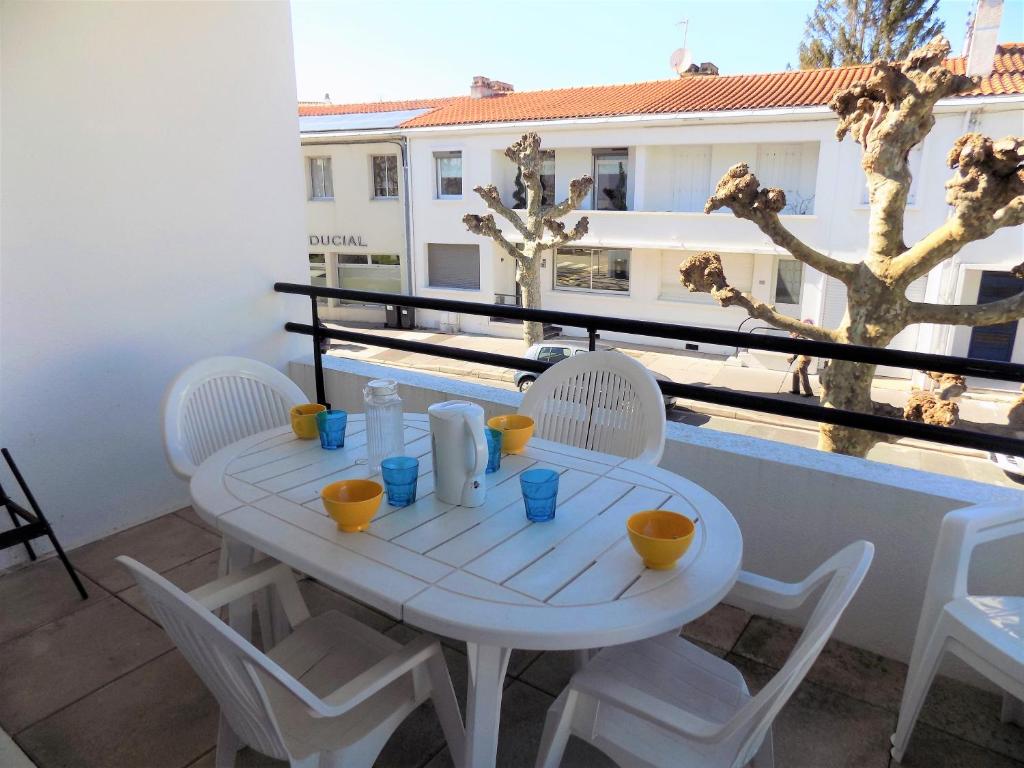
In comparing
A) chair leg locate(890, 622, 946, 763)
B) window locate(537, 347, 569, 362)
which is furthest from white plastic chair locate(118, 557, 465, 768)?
window locate(537, 347, 569, 362)

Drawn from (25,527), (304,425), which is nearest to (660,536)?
(304,425)

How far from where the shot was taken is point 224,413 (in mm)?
2139

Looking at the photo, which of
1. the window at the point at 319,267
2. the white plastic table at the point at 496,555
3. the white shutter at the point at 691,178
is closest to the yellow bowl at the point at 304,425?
the white plastic table at the point at 496,555

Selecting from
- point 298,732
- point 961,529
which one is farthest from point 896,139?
point 298,732

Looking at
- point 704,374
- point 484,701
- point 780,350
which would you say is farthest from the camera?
point 704,374

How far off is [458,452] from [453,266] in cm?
1564

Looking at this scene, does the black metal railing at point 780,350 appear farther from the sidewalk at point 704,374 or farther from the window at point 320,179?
the window at point 320,179

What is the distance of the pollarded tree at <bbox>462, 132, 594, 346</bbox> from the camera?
494 inches

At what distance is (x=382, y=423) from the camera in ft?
4.96

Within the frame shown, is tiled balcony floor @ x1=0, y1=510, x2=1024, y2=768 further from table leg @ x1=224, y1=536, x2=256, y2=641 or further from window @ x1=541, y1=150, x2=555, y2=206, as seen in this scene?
window @ x1=541, y1=150, x2=555, y2=206

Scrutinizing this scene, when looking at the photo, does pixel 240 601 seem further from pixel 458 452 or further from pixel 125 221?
pixel 125 221

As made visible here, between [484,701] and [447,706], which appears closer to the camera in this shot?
[484,701]

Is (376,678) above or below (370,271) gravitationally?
above

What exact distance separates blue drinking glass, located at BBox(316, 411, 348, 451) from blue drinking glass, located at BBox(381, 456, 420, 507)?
0.38 meters
